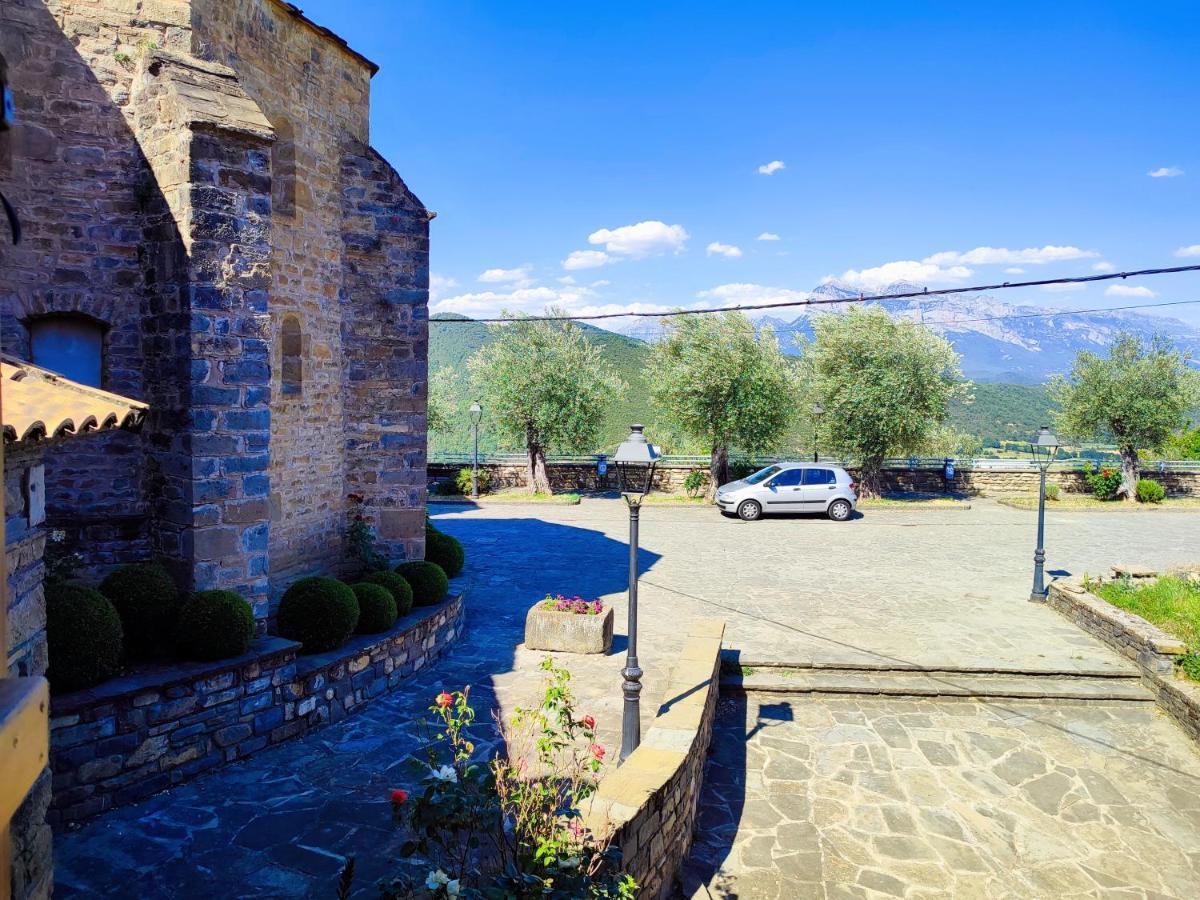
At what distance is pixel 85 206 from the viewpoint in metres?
7.77

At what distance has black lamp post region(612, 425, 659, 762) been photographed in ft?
22.3

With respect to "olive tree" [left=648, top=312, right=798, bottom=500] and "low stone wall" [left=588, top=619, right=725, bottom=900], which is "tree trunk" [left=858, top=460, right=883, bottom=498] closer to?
"olive tree" [left=648, top=312, right=798, bottom=500]

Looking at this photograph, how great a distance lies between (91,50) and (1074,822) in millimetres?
11473

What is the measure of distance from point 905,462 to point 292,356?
22751 millimetres

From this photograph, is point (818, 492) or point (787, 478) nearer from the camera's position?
point (818, 492)

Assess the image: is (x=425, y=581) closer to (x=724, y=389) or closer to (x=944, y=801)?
(x=944, y=801)

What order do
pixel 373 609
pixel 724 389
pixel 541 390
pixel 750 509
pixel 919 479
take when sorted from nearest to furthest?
1. pixel 373 609
2. pixel 750 509
3. pixel 724 389
4. pixel 541 390
5. pixel 919 479

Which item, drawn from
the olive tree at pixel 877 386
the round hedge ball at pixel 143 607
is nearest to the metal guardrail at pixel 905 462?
the olive tree at pixel 877 386

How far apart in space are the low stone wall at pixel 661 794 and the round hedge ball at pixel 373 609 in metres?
3.30

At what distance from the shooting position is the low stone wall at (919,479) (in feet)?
88.1

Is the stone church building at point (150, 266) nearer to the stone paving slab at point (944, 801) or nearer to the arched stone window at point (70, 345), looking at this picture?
the arched stone window at point (70, 345)

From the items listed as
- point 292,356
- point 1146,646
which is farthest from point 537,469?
point 1146,646

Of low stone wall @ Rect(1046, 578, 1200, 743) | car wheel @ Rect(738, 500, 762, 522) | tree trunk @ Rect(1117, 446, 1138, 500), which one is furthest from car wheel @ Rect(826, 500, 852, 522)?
tree trunk @ Rect(1117, 446, 1138, 500)

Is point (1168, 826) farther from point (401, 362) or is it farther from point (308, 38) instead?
point (308, 38)
